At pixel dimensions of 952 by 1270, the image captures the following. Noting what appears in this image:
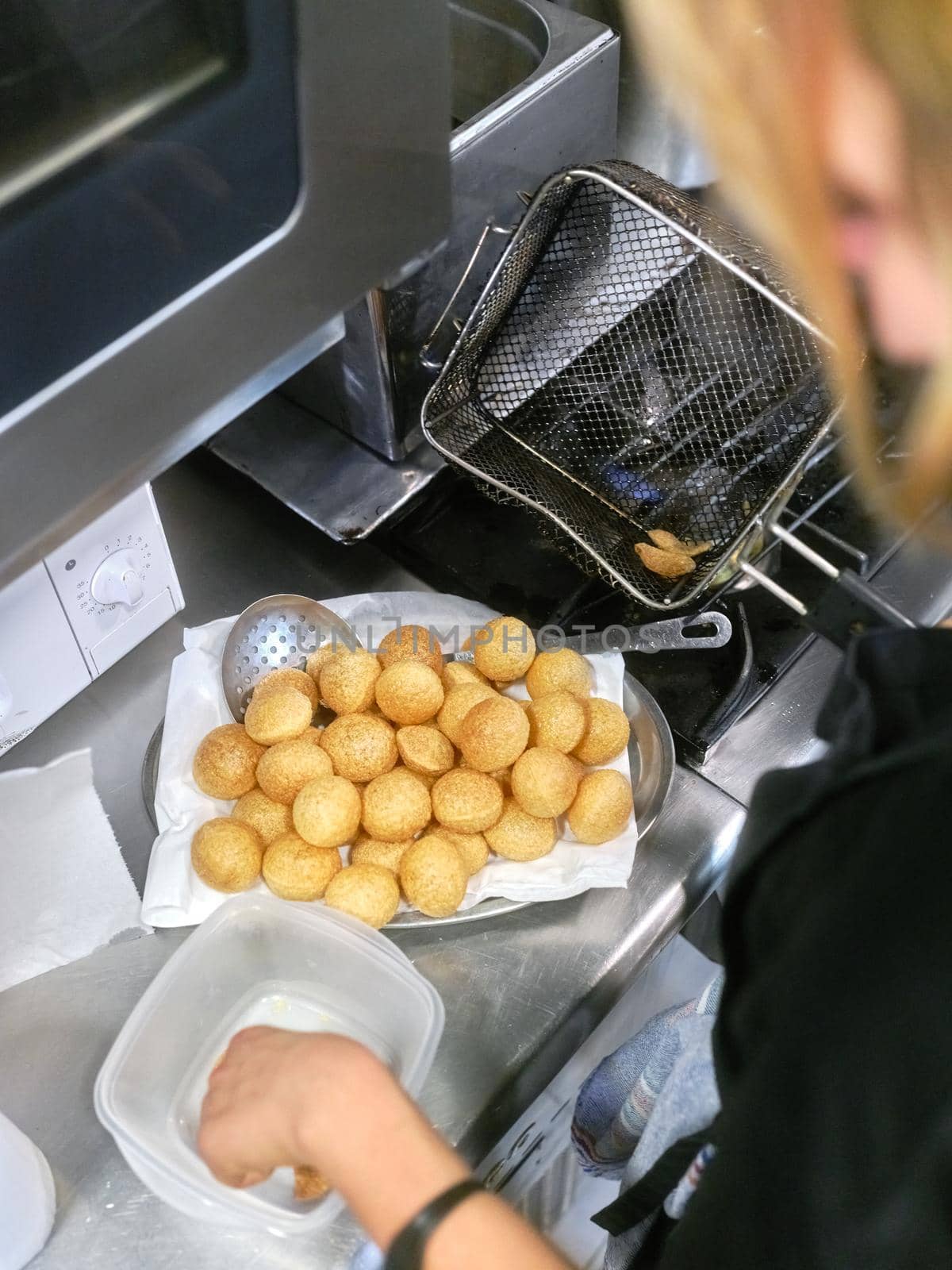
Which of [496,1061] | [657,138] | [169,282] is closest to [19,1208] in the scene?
[496,1061]

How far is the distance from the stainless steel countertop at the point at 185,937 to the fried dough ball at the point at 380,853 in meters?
0.06

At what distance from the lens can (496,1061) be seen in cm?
75

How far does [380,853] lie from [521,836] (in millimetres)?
110

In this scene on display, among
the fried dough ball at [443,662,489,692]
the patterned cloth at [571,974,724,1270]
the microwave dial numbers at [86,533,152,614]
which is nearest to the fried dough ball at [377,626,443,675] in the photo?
the fried dough ball at [443,662,489,692]

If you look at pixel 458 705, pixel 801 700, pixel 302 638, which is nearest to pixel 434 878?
pixel 458 705

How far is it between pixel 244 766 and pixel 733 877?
0.49 metres

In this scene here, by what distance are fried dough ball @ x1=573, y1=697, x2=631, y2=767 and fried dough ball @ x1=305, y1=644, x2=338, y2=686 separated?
0.23 metres

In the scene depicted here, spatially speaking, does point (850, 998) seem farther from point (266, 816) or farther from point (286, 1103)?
point (266, 816)

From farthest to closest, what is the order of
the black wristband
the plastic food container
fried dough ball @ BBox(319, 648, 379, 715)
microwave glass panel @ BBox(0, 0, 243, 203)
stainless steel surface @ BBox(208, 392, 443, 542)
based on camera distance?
stainless steel surface @ BBox(208, 392, 443, 542), fried dough ball @ BBox(319, 648, 379, 715), the plastic food container, the black wristband, microwave glass panel @ BBox(0, 0, 243, 203)

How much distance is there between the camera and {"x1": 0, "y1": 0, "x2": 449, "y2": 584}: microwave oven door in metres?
0.36

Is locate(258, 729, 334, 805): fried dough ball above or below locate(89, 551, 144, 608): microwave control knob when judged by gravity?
below

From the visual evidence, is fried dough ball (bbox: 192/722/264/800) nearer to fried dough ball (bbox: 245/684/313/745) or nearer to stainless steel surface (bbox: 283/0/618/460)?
fried dough ball (bbox: 245/684/313/745)

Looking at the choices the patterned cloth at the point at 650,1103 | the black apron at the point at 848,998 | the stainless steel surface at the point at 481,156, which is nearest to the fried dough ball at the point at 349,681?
the stainless steel surface at the point at 481,156

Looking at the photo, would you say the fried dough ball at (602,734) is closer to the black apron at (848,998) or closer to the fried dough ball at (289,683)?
the fried dough ball at (289,683)
